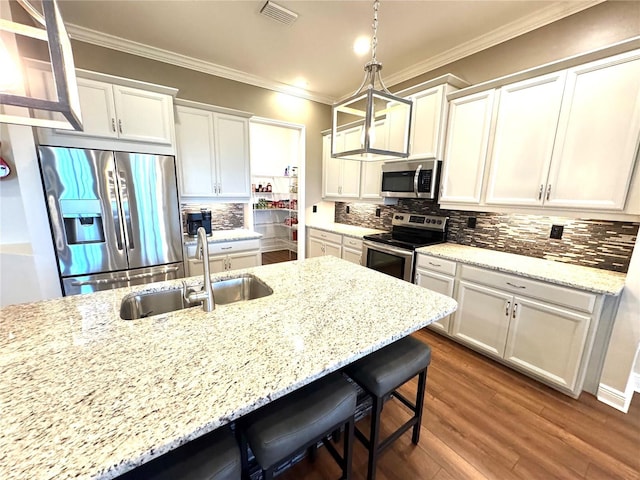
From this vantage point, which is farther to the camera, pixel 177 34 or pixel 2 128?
pixel 177 34

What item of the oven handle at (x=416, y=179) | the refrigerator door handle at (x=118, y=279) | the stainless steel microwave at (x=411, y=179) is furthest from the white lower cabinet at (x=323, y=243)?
the refrigerator door handle at (x=118, y=279)

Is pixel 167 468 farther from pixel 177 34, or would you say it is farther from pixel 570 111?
pixel 177 34

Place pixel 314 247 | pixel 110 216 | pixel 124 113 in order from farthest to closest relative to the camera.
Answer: pixel 314 247, pixel 124 113, pixel 110 216

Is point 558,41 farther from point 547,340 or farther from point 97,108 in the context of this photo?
point 97,108

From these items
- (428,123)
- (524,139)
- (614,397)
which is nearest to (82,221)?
(428,123)

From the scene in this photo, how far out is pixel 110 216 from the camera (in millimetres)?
2262

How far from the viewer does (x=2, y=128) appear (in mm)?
2195

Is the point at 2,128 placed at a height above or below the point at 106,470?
above

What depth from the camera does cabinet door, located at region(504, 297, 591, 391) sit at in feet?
5.87

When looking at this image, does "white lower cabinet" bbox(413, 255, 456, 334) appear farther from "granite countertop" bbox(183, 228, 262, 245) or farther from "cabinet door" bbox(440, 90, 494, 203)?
"granite countertop" bbox(183, 228, 262, 245)

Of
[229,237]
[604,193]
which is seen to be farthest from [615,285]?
[229,237]

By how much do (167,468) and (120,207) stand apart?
2258mm

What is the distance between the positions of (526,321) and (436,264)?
0.79 meters

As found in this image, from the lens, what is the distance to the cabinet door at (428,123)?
2605 millimetres
